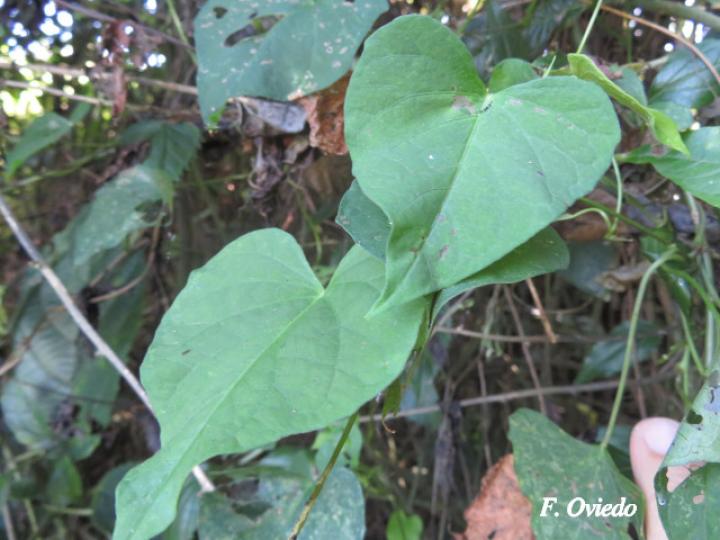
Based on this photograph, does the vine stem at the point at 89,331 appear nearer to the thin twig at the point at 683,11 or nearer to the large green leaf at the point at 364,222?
the large green leaf at the point at 364,222

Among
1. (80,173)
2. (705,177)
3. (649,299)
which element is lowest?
(649,299)

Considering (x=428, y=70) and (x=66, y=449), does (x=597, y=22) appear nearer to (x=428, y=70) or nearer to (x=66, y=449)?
(x=428, y=70)

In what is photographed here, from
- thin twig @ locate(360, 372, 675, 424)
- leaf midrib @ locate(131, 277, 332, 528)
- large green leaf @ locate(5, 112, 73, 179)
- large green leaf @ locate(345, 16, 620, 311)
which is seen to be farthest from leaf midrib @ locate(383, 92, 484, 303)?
large green leaf @ locate(5, 112, 73, 179)

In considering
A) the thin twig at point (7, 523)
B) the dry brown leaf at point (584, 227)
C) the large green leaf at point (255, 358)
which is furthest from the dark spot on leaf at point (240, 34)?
the thin twig at point (7, 523)

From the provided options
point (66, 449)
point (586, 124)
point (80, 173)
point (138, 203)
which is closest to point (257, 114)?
point (138, 203)

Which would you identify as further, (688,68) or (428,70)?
(688,68)

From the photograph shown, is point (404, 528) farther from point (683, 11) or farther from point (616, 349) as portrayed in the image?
point (683, 11)
